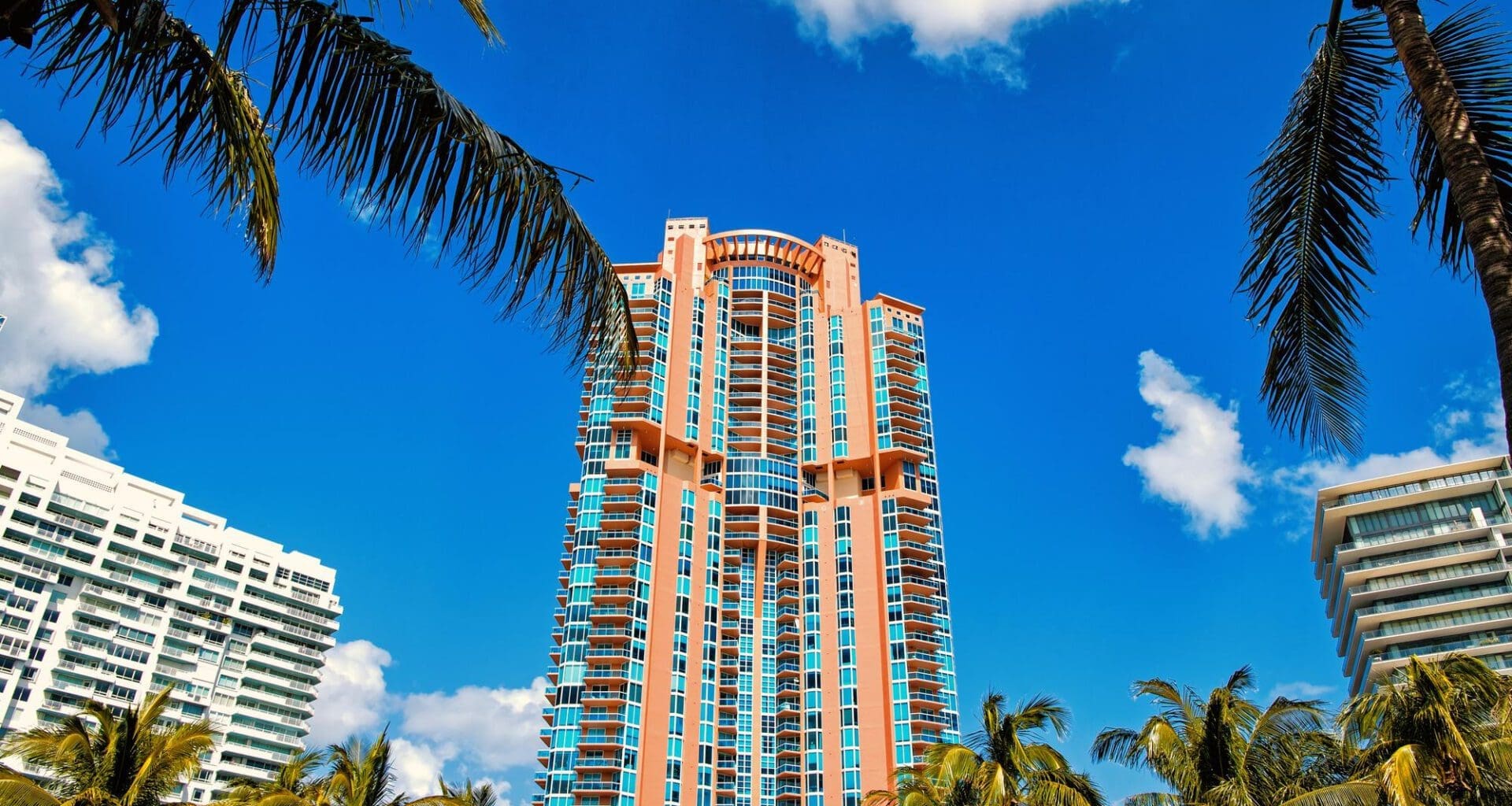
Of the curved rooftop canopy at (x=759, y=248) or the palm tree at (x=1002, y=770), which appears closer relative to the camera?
the palm tree at (x=1002, y=770)

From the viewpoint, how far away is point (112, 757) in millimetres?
25531

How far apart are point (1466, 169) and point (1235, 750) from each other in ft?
65.5

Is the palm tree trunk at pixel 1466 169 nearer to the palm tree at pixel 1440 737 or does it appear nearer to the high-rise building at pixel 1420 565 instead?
the palm tree at pixel 1440 737

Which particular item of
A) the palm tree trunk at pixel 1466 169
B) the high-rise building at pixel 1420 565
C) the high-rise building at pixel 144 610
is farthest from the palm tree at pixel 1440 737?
the high-rise building at pixel 144 610

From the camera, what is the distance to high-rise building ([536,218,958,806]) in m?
87.6

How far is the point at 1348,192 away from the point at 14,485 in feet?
419

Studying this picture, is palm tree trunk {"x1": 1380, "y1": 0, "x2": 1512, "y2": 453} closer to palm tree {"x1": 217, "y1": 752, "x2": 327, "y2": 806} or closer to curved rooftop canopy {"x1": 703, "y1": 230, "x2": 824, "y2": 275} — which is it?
palm tree {"x1": 217, "y1": 752, "x2": 327, "y2": 806}

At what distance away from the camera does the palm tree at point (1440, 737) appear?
2164 centimetres

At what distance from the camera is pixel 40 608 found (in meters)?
109

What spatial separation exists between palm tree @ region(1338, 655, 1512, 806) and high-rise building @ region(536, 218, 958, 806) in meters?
64.5

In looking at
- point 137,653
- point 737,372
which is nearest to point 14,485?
point 137,653

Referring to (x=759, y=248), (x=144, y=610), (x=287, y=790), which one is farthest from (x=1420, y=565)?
(x=144, y=610)

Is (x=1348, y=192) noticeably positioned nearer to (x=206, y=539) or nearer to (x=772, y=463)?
(x=772, y=463)

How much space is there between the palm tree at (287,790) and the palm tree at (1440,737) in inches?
942
